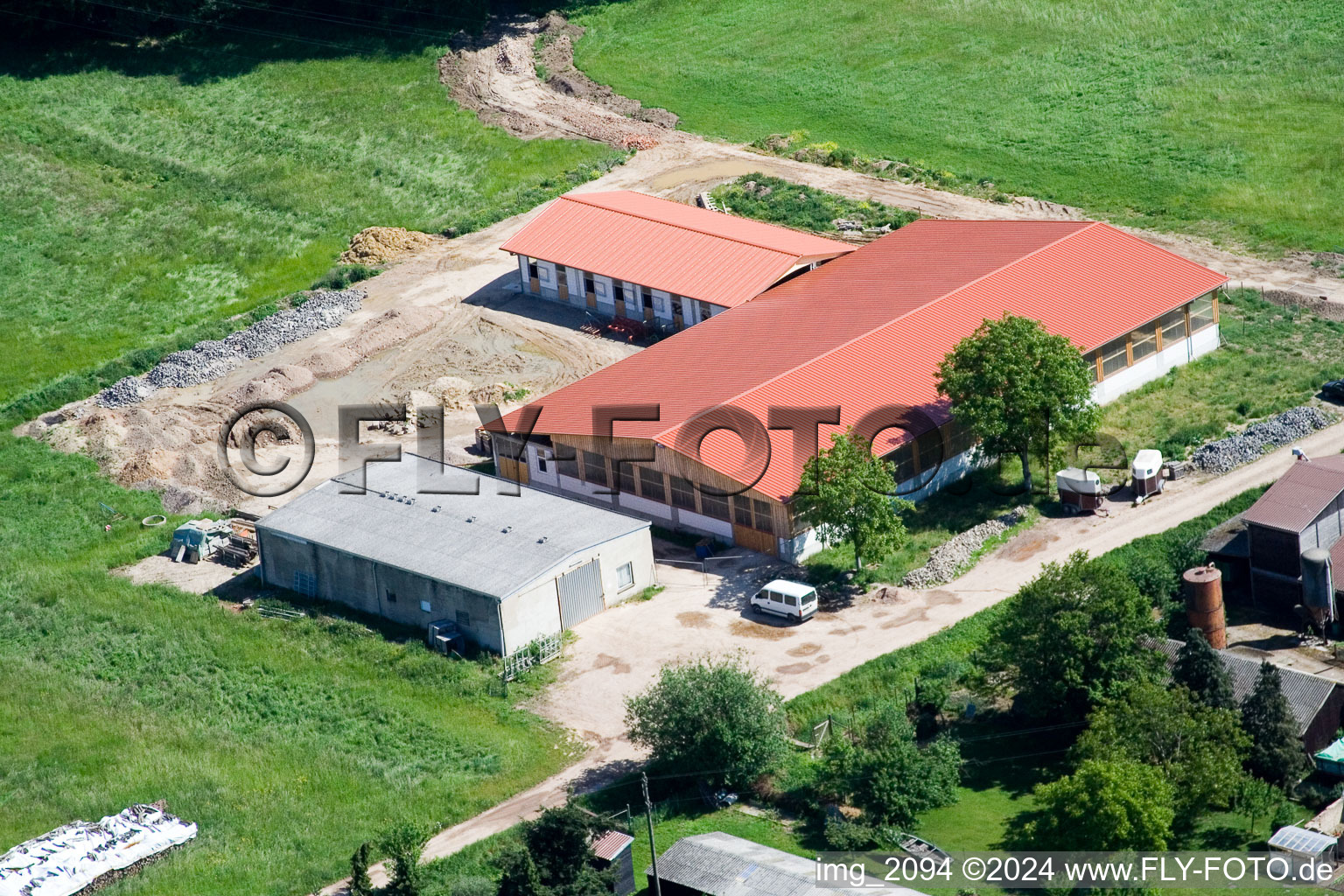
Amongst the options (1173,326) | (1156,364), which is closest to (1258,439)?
(1156,364)

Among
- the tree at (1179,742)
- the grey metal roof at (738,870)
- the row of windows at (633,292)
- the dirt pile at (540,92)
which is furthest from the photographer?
the dirt pile at (540,92)

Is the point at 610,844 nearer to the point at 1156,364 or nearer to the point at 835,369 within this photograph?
the point at 835,369

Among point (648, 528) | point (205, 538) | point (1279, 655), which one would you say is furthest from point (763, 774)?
point (205, 538)

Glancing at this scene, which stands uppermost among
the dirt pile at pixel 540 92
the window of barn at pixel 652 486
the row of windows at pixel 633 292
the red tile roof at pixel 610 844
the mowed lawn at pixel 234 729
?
the dirt pile at pixel 540 92

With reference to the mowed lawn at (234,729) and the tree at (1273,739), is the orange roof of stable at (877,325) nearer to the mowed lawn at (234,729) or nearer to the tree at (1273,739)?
the mowed lawn at (234,729)

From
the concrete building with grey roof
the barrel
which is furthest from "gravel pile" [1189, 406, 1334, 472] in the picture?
the concrete building with grey roof

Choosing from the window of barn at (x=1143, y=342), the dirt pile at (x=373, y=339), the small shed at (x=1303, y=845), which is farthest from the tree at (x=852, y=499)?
the dirt pile at (x=373, y=339)
